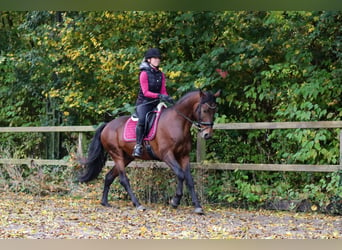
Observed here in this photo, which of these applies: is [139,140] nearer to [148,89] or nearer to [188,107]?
[148,89]

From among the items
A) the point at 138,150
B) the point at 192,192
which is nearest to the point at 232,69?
the point at 138,150

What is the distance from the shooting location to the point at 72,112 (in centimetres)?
1384

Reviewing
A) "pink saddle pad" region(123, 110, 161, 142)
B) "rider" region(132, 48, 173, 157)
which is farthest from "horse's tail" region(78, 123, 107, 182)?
"rider" region(132, 48, 173, 157)

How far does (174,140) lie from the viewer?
8969 mm

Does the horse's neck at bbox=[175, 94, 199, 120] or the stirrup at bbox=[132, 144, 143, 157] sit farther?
the stirrup at bbox=[132, 144, 143, 157]

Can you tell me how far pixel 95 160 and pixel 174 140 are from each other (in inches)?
78.2

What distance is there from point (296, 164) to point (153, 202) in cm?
275

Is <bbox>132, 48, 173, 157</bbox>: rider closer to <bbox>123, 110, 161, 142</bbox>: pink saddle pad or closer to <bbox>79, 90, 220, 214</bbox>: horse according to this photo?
<bbox>123, 110, 161, 142</bbox>: pink saddle pad

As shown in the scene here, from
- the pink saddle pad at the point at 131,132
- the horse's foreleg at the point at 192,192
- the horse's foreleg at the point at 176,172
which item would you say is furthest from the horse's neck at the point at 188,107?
the horse's foreleg at the point at 192,192

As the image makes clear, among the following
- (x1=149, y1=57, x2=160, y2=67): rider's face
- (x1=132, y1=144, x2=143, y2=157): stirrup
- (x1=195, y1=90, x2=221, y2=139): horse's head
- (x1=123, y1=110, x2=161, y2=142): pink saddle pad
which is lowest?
(x1=132, y1=144, x2=143, y2=157): stirrup

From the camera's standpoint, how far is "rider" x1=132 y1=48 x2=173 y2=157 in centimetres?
901

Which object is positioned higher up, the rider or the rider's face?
the rider's face

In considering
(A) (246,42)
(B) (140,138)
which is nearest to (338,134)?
(A) (246,42)

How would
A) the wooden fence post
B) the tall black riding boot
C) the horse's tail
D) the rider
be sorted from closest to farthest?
the rider
the tall black riding boot
the horse's tail
the wooden fence post
